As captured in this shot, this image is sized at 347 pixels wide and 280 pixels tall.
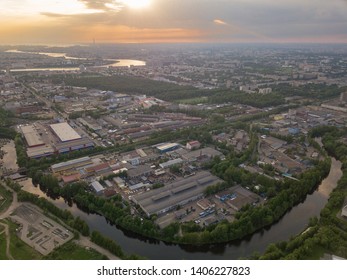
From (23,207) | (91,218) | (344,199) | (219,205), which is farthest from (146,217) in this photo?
(344,199)

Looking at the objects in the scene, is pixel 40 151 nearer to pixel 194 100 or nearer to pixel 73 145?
pixel 73 145

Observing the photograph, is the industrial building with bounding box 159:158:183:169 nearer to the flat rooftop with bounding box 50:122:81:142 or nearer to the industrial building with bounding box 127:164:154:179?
the industrial building with bounding box 127:164:154:179

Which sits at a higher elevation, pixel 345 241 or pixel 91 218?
pixel 345 241

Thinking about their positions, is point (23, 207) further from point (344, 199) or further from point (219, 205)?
point (344, 199)

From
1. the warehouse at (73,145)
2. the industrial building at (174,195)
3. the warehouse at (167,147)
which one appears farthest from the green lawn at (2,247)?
the warehouse at (167,147)

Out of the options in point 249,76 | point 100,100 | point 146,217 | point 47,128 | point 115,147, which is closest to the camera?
point 146,217

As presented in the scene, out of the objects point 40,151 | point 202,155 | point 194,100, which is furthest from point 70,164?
point 194,100
